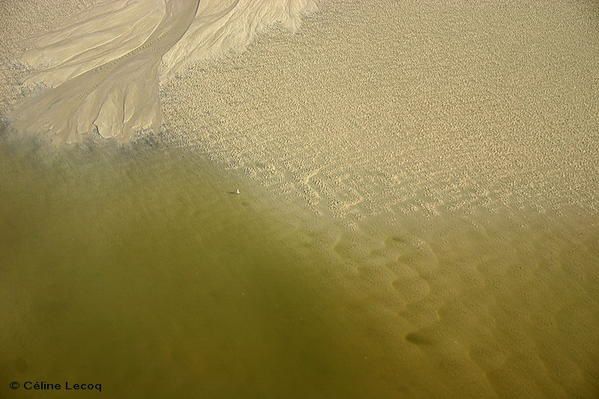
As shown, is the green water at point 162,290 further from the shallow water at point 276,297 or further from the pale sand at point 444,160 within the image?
the pale sand at point 444,160

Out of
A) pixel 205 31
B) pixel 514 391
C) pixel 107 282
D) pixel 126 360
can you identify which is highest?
pixel 205 31

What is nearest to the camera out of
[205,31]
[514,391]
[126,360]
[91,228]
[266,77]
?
[514,391]

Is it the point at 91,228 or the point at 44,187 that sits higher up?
the point at 44,187

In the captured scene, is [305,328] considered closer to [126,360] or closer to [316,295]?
[316,295]

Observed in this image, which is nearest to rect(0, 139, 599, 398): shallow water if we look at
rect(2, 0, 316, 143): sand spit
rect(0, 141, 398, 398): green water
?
rect(0, 141, 398, 398): green water

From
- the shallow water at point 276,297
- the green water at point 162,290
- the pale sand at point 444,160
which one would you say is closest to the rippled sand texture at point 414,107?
the pale sand at point 444,160

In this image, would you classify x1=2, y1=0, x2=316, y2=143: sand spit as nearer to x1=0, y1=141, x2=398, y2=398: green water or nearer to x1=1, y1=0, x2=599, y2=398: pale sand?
x1=1, y1=0, x2=599, y2=398: pale sand

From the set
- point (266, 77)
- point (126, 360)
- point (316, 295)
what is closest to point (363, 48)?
point (266, 77)
